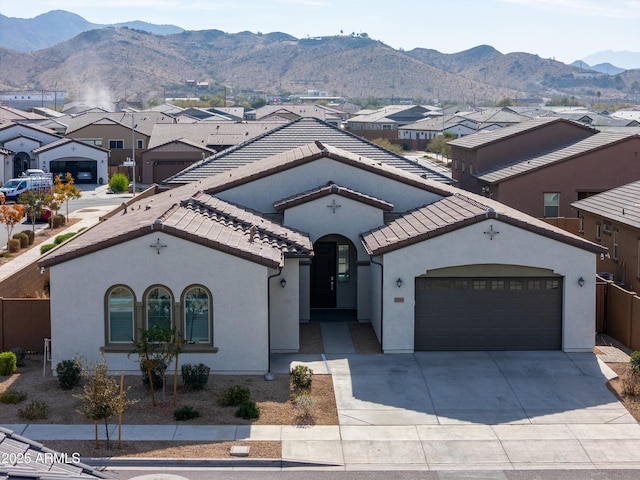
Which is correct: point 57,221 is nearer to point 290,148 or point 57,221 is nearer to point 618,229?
point 290,148

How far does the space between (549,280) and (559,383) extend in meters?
3.20

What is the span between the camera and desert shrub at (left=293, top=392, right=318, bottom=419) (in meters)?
18.6

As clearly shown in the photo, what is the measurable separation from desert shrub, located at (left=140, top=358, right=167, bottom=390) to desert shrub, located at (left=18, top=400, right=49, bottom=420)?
2.26 m

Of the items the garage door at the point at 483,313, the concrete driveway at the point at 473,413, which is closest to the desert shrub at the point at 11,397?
the concrete driveway at the point at 473,413

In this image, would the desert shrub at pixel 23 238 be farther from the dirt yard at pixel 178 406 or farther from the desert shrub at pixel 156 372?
the desert shrub at pixel 156 372

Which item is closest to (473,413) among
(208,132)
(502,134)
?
(502,134)

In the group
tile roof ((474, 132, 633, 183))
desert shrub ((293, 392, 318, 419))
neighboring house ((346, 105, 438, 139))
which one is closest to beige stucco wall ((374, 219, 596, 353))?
desert shrub ((293, 392, 318, 419))

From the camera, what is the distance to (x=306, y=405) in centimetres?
1872

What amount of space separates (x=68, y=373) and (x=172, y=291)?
9.37ft

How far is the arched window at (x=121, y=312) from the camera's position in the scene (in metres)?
21.2

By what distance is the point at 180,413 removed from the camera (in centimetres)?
1841

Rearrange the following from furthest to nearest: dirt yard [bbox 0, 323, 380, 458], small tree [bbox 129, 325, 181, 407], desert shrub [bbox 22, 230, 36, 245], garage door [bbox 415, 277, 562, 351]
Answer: desert shrub [bbox 22, 230, 36, 245] < garage door [bbox 415, 277, 562, 351] < small tree [bbox 129, 325, 181, 407] < dirt yard [bbox 0, 323, 380, 458]

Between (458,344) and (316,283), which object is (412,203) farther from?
(458,344)

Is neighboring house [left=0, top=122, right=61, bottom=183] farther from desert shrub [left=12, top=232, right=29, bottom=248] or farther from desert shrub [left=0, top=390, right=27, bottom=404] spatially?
desert shrub [left=0, top=390, right=27, bottom=404]
